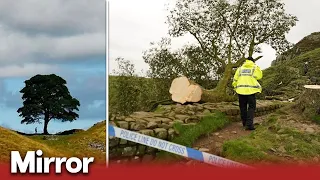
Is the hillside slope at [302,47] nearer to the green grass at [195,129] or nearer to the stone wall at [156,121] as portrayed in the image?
the stone wall at [156,121]

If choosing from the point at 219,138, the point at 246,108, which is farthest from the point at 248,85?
the point at 219,138

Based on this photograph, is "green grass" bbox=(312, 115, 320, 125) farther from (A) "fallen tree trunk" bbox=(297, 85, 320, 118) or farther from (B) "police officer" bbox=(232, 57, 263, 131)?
(B) "police officer" bbox=(232, 57, 263, 131)

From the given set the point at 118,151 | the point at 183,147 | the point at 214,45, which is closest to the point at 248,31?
the point at 214,45

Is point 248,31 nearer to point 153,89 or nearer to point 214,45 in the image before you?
point 214,45

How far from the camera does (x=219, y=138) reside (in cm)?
799

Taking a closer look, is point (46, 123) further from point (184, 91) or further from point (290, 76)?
point (290, 76)

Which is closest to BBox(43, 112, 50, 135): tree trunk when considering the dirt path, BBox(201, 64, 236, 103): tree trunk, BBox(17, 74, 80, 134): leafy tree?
BBox(17, 74, 80, 134): leafy tree

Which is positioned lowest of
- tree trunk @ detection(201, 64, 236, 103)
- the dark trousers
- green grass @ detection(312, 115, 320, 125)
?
green grass @ detection(312, 115, 320, 125)

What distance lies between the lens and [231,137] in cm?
798

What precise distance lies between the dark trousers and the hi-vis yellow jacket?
0.12m

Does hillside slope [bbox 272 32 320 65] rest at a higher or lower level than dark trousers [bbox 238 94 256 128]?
higher

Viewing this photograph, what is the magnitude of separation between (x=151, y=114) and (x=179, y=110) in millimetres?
551

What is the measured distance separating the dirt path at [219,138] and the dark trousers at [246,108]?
137mm

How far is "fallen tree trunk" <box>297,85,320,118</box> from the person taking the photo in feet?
28.1
